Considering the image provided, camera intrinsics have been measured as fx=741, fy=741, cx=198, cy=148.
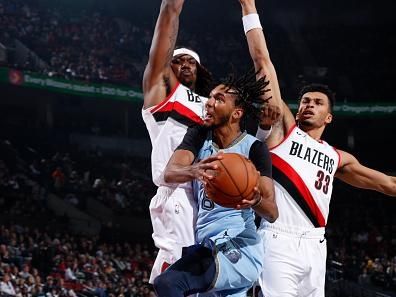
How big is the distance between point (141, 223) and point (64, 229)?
258cm

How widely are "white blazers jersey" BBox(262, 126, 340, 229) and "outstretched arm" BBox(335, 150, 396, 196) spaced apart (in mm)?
444

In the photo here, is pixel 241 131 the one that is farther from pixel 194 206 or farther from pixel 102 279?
pixel 102 279

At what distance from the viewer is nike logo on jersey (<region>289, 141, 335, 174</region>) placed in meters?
5.63

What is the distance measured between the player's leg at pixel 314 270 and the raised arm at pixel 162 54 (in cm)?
156

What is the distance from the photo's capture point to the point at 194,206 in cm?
524

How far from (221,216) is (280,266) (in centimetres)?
88

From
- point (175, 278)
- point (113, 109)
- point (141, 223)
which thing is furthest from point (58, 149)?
point (175, 278)

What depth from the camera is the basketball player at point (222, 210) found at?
4.39 metres

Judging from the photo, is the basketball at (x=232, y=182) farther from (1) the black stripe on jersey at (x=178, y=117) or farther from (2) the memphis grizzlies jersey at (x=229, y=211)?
(1) the black stripe on jersey at (x=178, y=117)

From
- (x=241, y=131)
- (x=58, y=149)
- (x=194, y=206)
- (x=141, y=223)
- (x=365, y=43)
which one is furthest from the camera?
(x=365, y=43)

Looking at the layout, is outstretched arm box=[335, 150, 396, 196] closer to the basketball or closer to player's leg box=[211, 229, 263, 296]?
player's leg box=[211, 229, 263, 296]

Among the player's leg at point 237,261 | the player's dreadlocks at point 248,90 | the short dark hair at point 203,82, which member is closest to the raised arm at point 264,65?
Result: the player's dreadlocks at point 248,90

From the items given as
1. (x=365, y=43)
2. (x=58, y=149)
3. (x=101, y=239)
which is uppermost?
(x=365, y=43)

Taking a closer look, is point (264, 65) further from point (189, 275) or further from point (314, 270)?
point (189, 275)
